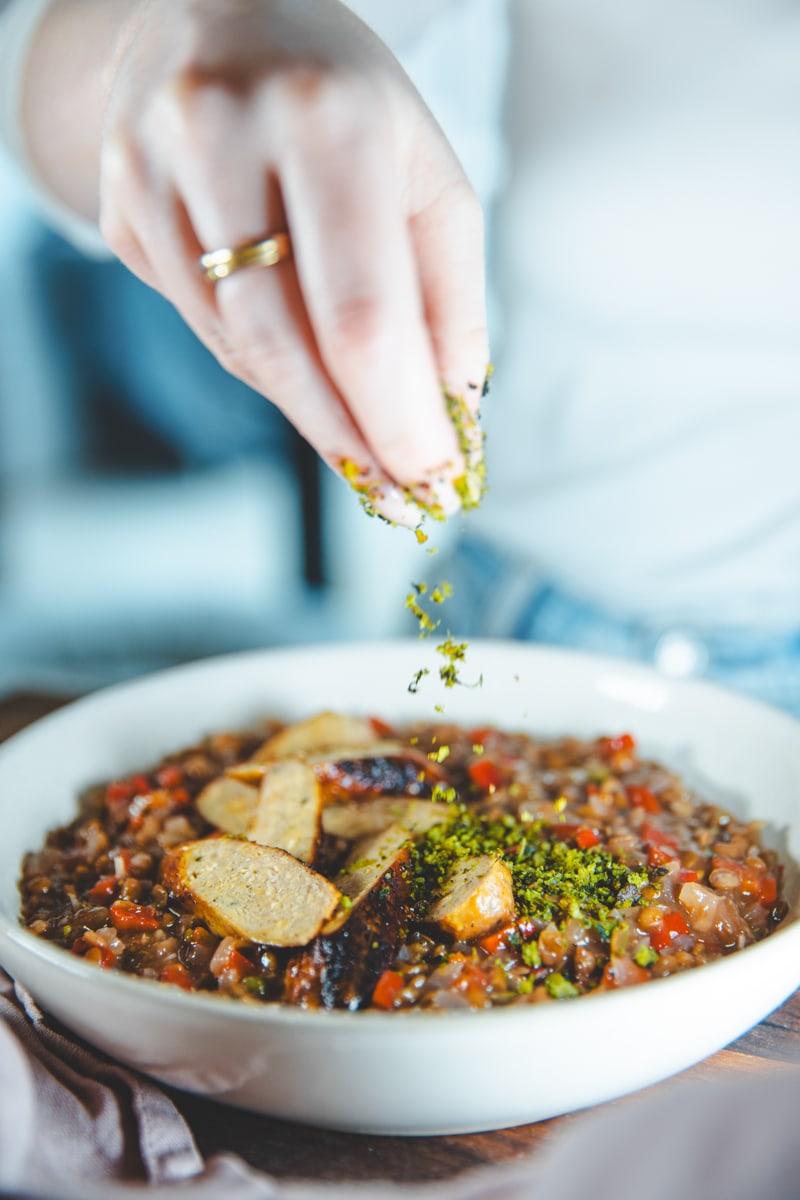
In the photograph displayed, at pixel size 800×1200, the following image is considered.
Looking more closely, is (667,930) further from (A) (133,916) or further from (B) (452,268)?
(B) (452,268)

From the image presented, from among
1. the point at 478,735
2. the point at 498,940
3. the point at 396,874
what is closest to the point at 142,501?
the point at 478,735

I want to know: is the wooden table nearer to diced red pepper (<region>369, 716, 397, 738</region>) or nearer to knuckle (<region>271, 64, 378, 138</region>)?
diced red pepper (<region>369, 716, 397, 738</region>)

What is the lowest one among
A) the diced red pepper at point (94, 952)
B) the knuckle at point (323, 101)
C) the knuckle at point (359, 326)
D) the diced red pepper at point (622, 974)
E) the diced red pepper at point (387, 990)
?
the diced red pepper at point (94, 952)

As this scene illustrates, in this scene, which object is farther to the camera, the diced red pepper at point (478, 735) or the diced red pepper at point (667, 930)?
the diced red pepper at point (478, 735)

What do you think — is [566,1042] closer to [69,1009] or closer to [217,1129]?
[217,1129]

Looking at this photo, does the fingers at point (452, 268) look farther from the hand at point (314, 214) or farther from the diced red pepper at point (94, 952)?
the diced red pepper at point (94, 952)

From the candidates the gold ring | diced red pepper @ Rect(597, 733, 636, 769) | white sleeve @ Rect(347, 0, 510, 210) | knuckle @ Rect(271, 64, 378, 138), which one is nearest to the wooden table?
diced red pepper @ Rect(597, 733, 636, 769)

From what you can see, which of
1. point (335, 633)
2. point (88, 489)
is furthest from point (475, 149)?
point (88, 489)

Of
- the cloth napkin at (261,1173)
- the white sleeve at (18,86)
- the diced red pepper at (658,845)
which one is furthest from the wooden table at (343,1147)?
the white sleeve at (18,86)
